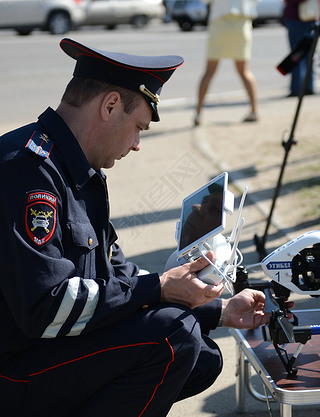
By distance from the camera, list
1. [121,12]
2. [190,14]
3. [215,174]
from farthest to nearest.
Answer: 1. [190,14]
2. [121,12]
3. [215,174]

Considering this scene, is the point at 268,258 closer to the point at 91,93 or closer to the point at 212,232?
the point at 212,232

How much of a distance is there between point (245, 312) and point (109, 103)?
0.97 metres

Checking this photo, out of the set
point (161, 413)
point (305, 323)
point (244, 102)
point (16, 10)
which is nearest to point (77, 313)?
point (161, 413)

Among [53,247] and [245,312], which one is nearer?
[53,247]

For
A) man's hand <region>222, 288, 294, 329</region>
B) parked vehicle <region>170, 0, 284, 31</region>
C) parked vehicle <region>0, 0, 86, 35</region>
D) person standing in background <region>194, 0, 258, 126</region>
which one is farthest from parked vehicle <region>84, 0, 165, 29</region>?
man's hand <region>222, 288, 294, 329</region>

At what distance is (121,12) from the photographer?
20531mm

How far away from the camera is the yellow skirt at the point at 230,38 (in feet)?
25.4

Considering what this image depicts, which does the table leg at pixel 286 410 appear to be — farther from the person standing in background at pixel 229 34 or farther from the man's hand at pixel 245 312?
the person standing in background at pixel 229 34

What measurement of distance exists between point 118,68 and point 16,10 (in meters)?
16.8

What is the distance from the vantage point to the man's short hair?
2.50 m

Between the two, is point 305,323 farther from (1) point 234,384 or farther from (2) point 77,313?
(2) point 77,313

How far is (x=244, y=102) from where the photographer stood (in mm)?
9789

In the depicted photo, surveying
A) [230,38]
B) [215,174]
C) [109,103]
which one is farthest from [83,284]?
[230,38]

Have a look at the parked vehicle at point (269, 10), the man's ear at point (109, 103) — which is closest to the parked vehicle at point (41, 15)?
the parked vehicle at point (269, 10)
